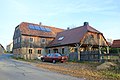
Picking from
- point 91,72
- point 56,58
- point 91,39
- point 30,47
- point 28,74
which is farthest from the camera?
point 30,47

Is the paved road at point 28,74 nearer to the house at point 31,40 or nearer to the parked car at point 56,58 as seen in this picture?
the parked car at point 56,58

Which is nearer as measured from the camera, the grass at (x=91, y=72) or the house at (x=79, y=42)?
the grass at (x=91, y=72)

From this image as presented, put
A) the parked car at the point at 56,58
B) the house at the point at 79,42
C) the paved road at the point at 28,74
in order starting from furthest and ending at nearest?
the house at the point at 79,42, the parked car at the point at 56,58, the paved road at the point at 28,74

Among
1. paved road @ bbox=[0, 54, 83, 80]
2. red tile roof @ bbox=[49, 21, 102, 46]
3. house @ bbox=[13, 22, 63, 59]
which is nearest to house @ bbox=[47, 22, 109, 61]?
red tile roof @ bbox=[49, 21, 102, 46]

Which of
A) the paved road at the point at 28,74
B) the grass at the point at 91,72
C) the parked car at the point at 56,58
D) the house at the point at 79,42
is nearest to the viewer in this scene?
the paved road at the point at 28,74

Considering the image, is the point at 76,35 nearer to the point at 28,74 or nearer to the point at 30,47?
the point at 30,47

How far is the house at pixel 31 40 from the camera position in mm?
46250

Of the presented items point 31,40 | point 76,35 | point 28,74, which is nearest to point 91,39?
point 76,35

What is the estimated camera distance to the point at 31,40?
47156mm

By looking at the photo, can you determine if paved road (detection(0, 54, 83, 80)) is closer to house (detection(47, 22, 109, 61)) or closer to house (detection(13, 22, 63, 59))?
house (detection(47, 22, 109, 61))

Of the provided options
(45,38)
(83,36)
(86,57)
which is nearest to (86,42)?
(83,36)

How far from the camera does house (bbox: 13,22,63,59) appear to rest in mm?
46250

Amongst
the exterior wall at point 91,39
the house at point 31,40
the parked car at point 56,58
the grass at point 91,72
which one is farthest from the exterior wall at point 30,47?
the grass at point 91,72

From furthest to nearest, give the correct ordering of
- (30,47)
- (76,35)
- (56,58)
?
(30,47), (76,35), (56,58)
